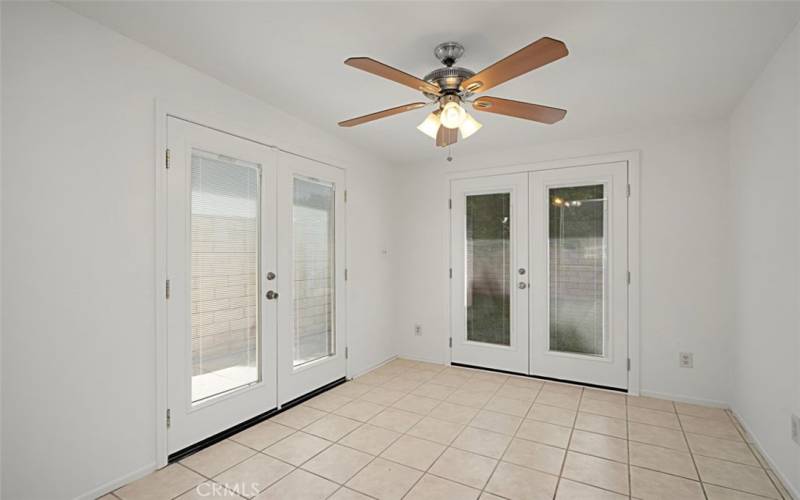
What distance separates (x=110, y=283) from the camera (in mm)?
1942

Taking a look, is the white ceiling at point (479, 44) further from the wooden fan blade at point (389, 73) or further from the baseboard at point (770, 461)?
the baseboard at point (770, 461)

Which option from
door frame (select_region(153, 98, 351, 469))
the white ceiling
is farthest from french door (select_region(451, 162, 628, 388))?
door frame (select_region(153, 98, 351, 469))

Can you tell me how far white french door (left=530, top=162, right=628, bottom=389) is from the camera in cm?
341

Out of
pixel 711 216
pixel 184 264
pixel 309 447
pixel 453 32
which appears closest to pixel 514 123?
pixel 453 32

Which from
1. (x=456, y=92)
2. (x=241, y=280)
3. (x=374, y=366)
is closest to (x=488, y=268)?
(x=374, y=366)

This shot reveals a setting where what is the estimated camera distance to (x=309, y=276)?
3328 millimetres

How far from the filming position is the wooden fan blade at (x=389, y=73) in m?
1.58

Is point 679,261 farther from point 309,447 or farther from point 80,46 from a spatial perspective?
point 80,46

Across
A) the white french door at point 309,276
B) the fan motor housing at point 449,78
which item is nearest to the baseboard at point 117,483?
the white french door at point 309,276

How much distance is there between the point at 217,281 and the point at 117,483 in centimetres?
118

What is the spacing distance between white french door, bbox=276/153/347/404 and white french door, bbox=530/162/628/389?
1.96 m

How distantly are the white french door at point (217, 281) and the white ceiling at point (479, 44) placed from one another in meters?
0.51

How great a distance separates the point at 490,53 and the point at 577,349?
2.83 meters

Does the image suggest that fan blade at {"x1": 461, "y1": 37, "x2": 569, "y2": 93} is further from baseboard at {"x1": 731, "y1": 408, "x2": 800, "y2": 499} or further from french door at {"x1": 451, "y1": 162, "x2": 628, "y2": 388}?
baseboard at {"x1": 731, "y1": 408, "x2": 800, "y2": 499}
